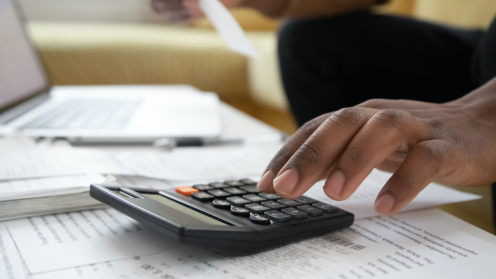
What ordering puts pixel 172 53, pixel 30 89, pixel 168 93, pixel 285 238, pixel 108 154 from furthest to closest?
1. pixel 172 53
2. pixel 168 93
3. pixel 30 89
4. pixel 108 154
5. pixel 285 238

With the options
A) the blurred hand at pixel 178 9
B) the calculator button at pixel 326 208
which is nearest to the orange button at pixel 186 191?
the calculator button at pixel 326 208

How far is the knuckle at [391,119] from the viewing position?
0.31m

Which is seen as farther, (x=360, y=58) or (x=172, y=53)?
(x=172, y=53)

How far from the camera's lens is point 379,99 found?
0.39 meters

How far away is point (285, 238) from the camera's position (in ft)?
0.92

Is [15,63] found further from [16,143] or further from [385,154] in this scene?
[385,154]

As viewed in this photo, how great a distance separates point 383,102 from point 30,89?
2.51 ft

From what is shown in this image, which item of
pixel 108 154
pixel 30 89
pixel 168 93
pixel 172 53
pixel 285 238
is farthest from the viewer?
pixel 172 53

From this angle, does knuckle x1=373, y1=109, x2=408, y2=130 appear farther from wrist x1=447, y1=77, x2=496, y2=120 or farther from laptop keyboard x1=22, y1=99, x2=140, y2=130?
laptop keyboard x1=22, y1=99, x2=140, y2=130

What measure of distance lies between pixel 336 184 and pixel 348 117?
6cm

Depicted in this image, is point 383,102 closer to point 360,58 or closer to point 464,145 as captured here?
point 464,145

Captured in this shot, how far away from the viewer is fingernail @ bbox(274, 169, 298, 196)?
11.3 inches

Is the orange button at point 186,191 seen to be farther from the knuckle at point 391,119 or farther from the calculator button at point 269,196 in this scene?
the knuckle at point 391,119

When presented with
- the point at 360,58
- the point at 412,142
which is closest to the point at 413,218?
the point at 412,142
